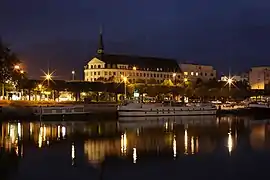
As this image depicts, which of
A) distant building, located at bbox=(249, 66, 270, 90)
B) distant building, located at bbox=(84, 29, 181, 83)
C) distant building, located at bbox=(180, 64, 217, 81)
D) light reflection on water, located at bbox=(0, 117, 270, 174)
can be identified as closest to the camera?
light reflection on water, located at bbox=(0, 117, 270, 174)

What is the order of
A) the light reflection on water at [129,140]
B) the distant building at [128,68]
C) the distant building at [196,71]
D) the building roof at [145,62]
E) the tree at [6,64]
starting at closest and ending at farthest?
1. the light reflection on water at [129,140]
2. the tree at [6,64]
3. the distant building at [128,68]
4. the building roof at [145,62]
5. the distant building at [196,71]

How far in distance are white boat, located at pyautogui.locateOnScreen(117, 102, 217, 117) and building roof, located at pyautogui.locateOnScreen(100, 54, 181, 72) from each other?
2981 inches

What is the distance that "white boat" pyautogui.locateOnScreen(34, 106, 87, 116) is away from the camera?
53531 mm

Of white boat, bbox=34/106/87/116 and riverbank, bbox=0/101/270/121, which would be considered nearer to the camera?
riverbank, bbox=0/101/270/121

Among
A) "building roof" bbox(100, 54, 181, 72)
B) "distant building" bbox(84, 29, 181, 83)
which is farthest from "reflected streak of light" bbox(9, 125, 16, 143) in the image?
"building roof" bbox(100, 54, 181, 72)

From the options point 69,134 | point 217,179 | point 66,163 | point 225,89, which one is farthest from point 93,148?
point 225,89

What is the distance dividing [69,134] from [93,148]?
317 inches

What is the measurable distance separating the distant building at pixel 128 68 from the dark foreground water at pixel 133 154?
96.4 m

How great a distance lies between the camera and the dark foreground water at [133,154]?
2131cm

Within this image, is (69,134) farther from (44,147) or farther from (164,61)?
(164,61)

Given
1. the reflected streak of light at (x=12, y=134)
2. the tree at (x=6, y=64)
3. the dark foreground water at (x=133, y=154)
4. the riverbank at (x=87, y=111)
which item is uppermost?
the tree at (x=6, y=64)

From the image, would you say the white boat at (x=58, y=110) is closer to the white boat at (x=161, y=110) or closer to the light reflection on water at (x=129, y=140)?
the white boat at (x=161, y=110)

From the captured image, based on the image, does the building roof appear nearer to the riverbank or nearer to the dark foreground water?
the riverbank

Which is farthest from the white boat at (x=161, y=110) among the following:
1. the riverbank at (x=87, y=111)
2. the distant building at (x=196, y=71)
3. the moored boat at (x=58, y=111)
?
the distant building at (x=196, y=71)
